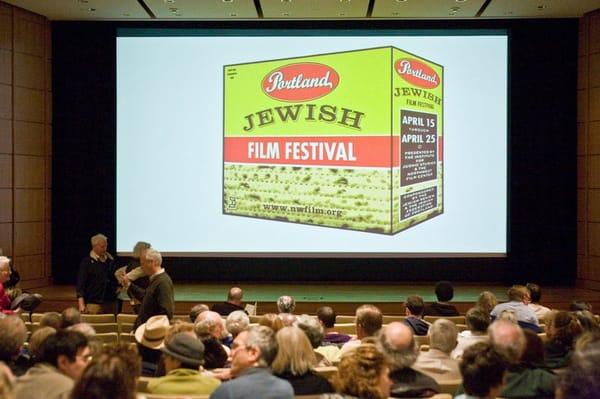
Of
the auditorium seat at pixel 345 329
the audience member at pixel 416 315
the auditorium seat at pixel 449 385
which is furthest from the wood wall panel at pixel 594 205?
the auditorium seat at pixel 449 385

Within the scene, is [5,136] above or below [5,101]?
below

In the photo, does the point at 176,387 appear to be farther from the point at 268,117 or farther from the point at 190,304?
the point at 268,117

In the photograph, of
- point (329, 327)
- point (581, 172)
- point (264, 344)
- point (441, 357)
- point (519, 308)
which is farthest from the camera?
point (581, 172)

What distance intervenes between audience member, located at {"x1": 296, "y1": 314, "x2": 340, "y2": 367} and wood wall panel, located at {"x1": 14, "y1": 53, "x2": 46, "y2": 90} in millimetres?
7558

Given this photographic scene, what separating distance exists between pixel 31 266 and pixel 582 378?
10.2 meters

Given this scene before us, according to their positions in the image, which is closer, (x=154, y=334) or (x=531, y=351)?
(x=531, y=351)

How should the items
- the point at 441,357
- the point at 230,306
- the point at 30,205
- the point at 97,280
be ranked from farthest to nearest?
the point at 30,205 < the point at 97,280 < the point at 230,306 < the point at 441,357

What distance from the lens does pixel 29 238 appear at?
35.1ft

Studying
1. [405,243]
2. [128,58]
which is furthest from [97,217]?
[405,243]

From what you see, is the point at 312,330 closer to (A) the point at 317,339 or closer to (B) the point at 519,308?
(A) the point at 317,339

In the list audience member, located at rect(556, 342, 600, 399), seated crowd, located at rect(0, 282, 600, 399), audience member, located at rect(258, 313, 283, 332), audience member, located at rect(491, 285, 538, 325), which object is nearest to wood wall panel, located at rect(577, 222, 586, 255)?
audience member, located at rect(491, 285, 538, 325)

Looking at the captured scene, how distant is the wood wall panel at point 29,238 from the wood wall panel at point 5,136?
1.08 metres

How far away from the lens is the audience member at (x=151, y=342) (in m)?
4.34

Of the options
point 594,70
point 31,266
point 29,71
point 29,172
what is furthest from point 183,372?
point 594,70
